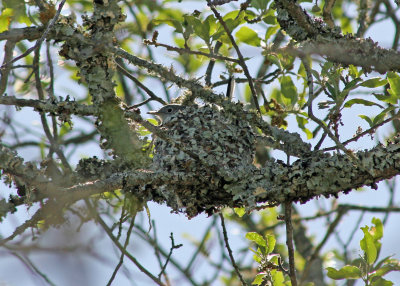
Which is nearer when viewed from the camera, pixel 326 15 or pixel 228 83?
pixel 326 15

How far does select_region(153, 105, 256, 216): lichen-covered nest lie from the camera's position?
307 centimetres

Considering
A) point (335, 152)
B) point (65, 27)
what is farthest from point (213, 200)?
point (65, 27)

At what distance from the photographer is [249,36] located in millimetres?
3908

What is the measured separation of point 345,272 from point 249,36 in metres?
1.86

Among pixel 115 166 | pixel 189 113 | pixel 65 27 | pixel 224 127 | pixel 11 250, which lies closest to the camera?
pixel 11 250

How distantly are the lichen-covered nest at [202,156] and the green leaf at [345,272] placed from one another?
2.36ft

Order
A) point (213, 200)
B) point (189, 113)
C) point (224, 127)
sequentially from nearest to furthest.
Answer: point (213, 200)
point (224, 127)
point (189, 113)

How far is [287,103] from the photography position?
393 cm

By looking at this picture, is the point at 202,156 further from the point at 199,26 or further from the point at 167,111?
the point at 167,111

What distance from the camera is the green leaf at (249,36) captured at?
12.8ft

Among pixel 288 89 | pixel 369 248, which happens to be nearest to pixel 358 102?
pixel 288 89

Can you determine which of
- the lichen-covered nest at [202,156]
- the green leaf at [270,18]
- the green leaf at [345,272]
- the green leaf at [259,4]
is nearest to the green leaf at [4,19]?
the lichen-covered nest at [202,156]

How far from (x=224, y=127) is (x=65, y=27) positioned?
168cm

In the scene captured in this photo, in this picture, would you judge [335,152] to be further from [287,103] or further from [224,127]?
[224,127]
